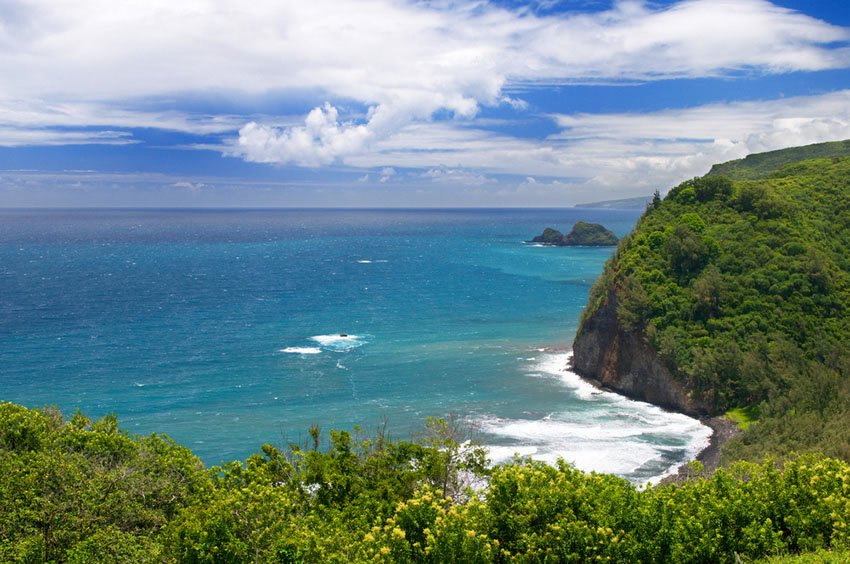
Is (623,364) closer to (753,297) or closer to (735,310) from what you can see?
(735,310)

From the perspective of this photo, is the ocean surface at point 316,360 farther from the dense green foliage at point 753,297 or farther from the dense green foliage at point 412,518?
the dense green foliage at point 412,518

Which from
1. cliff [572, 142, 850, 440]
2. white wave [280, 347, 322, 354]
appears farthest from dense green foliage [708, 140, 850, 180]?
white wave [280, 347, 322, 354]

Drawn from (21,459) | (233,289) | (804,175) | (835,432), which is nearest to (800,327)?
(835,432)

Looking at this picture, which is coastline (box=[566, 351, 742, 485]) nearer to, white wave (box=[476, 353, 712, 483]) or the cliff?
white wave (box=[476, 353, 712, 483])

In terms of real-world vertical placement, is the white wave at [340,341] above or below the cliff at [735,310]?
below

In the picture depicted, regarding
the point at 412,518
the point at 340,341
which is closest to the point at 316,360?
the point at 340,341

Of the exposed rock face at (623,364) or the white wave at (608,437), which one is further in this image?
the exposed rock face at (623,364)

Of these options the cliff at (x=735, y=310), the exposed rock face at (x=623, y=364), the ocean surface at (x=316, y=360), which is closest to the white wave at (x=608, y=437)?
the ocean surface at (x=316, y=360)
